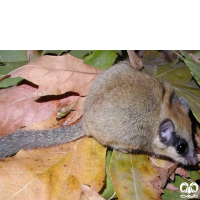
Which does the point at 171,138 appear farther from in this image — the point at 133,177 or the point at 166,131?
the point at 133,177

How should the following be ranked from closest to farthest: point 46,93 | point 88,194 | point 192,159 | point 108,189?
point 88,194 < point 108,189 < point 46,93 < point 192,159

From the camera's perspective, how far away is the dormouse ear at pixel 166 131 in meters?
2.52

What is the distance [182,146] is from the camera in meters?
2.68

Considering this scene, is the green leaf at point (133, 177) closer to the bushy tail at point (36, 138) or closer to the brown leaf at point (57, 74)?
the bushy tail at point (36, 138)

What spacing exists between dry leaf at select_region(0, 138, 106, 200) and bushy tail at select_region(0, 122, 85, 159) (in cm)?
6

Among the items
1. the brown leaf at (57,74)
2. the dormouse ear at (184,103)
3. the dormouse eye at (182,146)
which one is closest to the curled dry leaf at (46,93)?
the brown leaf at (57,74)

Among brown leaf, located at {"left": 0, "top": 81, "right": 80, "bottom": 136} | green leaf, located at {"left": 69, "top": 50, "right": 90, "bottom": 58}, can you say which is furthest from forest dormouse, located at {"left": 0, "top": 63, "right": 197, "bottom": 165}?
green leaf, located at {"left": 69, "top": 50, "right": 90, "bottom": 58}

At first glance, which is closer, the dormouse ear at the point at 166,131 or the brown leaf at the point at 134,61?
the dormouse ear at the point at 166,131

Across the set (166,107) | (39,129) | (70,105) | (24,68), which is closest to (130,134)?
(166,107)

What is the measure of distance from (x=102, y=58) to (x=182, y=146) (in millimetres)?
1166

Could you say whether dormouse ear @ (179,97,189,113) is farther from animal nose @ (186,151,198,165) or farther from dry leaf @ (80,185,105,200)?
dry leaf @ (80,185,105,200)

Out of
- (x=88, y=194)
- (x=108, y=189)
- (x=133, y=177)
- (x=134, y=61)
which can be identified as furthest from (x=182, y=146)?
(x=134, y=61)

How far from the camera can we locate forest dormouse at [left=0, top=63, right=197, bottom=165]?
2.52 m

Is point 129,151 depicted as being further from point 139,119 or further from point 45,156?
point 45,156
